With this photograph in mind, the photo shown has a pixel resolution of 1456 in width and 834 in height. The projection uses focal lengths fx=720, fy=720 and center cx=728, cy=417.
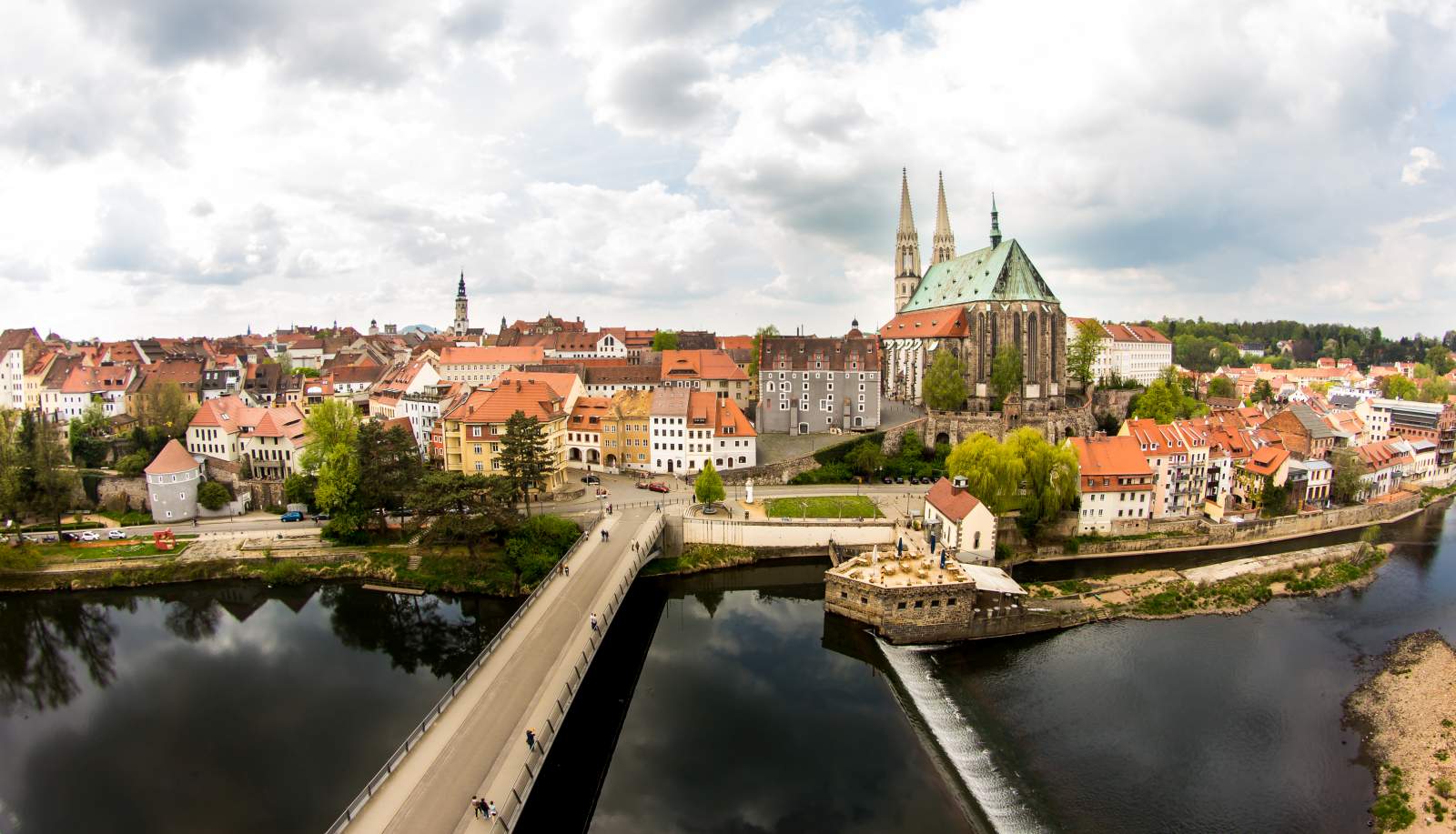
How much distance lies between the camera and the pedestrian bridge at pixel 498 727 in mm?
16375

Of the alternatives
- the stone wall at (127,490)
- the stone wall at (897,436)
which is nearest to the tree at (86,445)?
the stone wall at (127,490)

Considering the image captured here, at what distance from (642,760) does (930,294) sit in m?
65.7

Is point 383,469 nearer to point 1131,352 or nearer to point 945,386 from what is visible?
point 945,386

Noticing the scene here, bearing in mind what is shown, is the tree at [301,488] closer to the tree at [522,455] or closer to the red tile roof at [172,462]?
the red tile roof at [172,462]

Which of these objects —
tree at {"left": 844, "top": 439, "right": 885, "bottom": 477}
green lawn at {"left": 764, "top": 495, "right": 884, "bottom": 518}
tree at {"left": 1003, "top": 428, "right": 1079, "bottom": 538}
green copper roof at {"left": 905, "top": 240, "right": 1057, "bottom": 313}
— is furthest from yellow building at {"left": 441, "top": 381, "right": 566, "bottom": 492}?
green copper roof at {"left": 905, "top": 240, "right": 1057, "bottom": 313}

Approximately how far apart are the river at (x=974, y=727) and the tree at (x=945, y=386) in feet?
91.0

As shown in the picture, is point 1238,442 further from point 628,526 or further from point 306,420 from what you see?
point 306,420

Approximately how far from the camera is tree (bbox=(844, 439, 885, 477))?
52.7m

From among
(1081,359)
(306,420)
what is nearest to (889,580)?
(306,420)

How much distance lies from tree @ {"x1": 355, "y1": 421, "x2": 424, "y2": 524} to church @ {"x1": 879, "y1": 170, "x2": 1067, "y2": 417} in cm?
4500

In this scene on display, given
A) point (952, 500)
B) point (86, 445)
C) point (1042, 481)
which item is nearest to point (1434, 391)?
point (1042, 481)

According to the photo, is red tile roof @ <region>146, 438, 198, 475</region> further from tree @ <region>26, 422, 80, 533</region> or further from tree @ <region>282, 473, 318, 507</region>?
tree @ <region>282, 473, 318, 507</region>

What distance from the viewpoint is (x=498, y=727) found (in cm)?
1948

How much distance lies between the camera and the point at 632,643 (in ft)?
104
